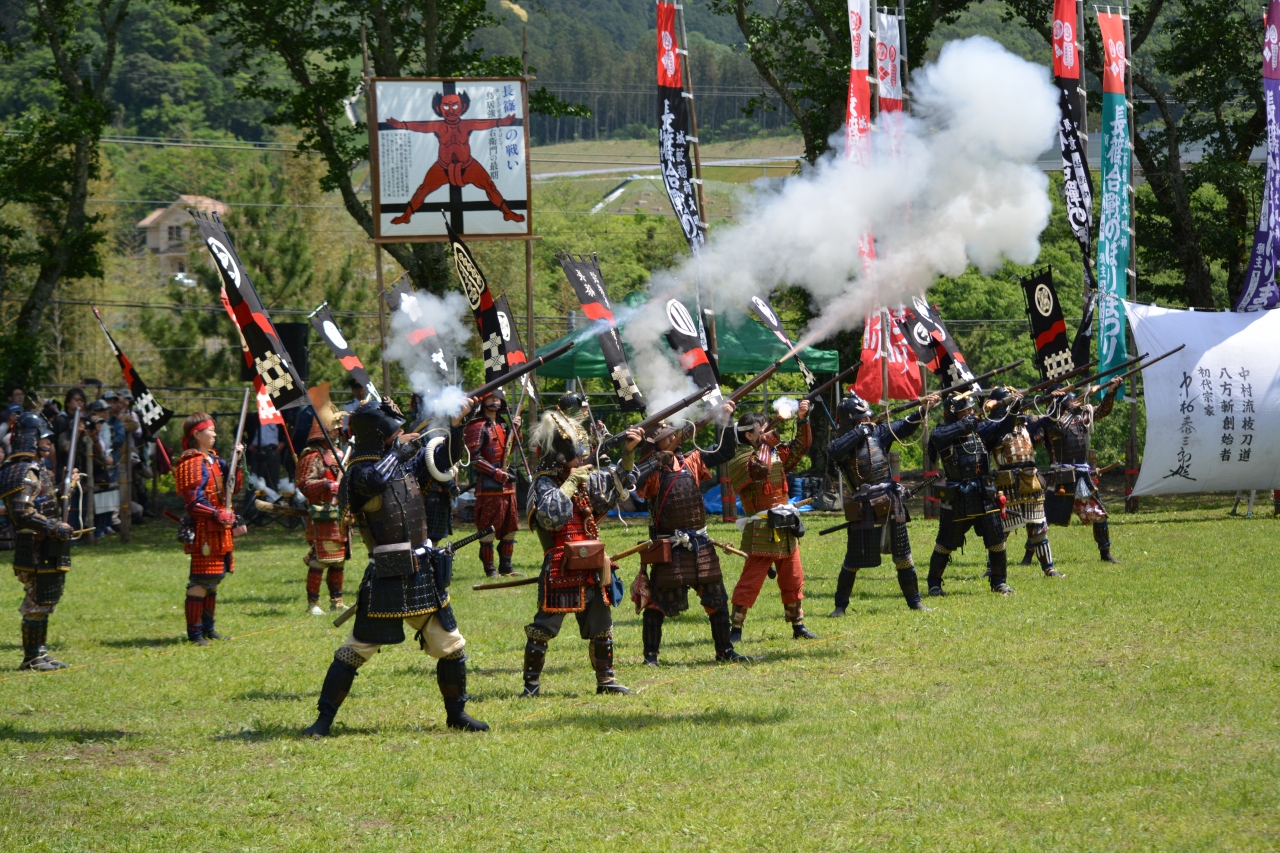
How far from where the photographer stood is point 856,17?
1681 centimetres

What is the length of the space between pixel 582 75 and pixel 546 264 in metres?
Answer: 71.7

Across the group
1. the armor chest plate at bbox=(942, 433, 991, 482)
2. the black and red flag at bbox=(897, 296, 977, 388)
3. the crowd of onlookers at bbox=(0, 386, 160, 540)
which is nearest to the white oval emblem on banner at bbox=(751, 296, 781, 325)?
the armor chest plate at bbox=(942, 433, 991, 482)

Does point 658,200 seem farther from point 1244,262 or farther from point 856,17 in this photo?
point 856,17

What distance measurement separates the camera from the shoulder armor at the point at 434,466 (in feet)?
26.3

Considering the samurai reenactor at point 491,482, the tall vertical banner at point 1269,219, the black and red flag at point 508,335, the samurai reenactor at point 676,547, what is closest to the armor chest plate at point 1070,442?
the tall vertical banner at point 1269,219

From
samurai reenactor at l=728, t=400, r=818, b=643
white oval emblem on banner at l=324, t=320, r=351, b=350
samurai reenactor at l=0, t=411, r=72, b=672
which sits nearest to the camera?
samurai reenactor at l=0, t=411, r=72, b=672

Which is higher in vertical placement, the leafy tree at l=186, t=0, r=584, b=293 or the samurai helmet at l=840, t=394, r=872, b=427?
the leafy tree at l=186, t=0, r=584, b=293

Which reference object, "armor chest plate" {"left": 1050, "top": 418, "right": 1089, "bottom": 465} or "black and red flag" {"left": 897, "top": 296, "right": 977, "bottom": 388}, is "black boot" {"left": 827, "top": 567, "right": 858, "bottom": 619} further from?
"black and red flag" {"left": 897, "top": 296, "right": 977, "bottom": 388}

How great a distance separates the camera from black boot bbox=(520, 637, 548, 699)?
→ 9328mm

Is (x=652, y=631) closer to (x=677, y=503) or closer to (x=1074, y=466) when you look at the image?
(x=677, y=503)

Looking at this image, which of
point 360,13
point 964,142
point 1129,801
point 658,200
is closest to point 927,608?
point 964,142

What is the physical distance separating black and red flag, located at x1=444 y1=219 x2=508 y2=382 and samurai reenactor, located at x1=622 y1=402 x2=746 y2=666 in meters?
5.25

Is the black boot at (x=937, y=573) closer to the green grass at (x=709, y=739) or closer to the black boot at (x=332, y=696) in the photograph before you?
the green grass at (x=709, y=739)

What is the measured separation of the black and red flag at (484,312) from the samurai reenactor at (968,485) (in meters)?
5.26
